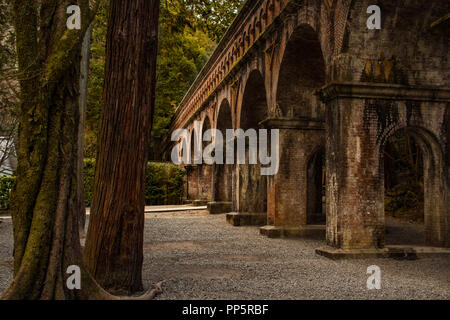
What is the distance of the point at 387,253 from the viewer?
26.8 feet

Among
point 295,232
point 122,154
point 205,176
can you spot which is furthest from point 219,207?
point 122,154

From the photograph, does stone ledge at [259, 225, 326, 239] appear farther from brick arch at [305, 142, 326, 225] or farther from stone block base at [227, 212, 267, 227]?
stone block base at [227, 212, 267, 227]

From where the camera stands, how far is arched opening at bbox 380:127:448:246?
28.9ft

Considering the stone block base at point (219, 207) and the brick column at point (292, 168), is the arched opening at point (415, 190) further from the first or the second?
the stone block base at point (219, 207)

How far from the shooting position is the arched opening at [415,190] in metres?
8.81

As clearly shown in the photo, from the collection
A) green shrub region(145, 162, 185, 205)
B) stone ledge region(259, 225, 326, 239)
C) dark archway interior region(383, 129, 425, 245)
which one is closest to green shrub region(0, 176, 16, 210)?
green shrub region(145, 162, 185, 205)

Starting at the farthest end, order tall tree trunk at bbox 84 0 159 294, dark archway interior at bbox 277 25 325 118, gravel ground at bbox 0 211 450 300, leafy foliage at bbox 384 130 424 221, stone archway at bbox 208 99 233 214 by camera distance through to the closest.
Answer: stone archway at bbox 208 99 233 214
leafy foliage at bbox 384 130 424 221
dark archway interior at bbox 277 25 325 118
gravel ground at bbox 0 211 450 300
tall tree trunk at bbox 84 0 159 294

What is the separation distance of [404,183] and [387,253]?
11162mm

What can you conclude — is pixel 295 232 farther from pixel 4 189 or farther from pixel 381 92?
pixel 4 189

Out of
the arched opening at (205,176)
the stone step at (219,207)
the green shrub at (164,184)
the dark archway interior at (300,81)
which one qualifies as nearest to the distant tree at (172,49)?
the dark archway interior at (300,81)

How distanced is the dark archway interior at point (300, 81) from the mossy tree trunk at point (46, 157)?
7.84m

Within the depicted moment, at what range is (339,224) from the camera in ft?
26.6

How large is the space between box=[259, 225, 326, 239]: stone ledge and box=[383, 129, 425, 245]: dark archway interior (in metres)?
4.65
